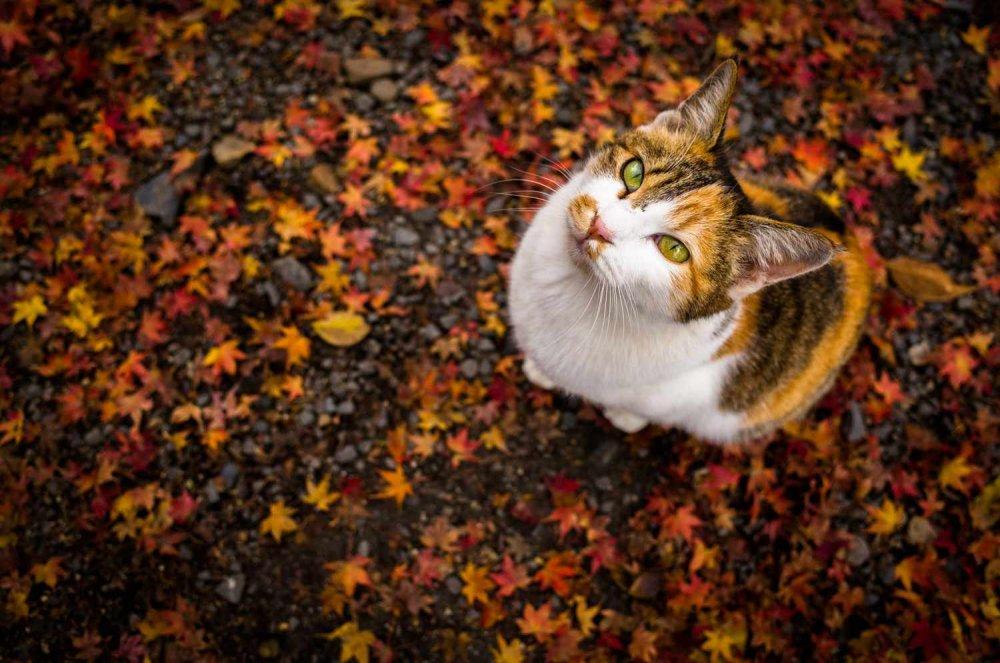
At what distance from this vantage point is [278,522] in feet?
10.9

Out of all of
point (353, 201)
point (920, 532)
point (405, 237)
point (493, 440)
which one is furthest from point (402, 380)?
point (920, 532)

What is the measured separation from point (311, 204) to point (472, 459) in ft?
6.66

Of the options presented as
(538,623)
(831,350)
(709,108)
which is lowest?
(538,623)

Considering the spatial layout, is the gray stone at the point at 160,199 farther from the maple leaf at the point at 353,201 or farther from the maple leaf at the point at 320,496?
the maple leaf at the point at 320,496

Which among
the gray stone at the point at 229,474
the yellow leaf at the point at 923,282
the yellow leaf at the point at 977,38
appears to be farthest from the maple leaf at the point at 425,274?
the yellow leaf at the point at 977,38

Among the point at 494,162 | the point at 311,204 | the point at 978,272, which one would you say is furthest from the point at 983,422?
the point at 311,204

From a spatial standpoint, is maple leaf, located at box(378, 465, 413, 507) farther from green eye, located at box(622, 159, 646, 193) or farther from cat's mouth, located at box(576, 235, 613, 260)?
green eye, located at box(622, 159, 646, 193)

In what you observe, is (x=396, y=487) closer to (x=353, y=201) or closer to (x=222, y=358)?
(x=222, y=358)

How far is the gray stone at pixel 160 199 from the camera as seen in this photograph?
3.78 meters

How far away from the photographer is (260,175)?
3959 mm

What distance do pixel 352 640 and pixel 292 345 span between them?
68.9 inches

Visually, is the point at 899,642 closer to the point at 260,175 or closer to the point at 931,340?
the point at 931,340

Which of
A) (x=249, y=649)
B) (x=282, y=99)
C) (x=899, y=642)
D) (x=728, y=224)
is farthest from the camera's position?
(x=282, y=99)

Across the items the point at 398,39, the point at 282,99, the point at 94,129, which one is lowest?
the point at 94,129
